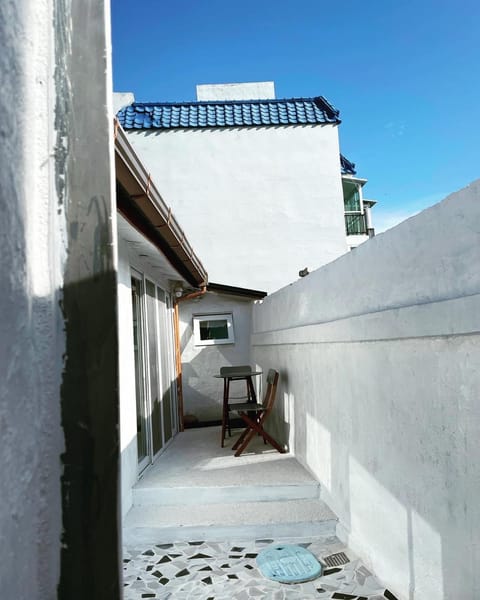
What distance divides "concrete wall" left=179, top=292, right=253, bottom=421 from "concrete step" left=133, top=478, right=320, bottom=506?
14.2 feet

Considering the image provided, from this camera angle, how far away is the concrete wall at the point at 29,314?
0.69 metres

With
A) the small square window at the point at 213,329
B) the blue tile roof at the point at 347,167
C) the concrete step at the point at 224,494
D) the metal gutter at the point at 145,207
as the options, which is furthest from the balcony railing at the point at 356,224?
the concrete step at the point at 224,494

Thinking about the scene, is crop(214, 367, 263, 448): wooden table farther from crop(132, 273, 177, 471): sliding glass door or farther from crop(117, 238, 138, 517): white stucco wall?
crop(117, 238, 138, 517): white stucco wall

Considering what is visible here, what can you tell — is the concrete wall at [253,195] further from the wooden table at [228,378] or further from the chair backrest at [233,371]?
the wooden table at [228,378]

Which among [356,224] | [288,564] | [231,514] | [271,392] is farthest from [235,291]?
[356,224]

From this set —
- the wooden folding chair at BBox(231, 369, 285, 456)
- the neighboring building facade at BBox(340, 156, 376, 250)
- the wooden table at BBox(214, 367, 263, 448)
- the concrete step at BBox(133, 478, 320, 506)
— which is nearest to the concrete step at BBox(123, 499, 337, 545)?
the concrete step at BBox(133, 478, 320, 506)

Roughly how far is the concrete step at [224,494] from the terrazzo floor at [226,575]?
2.30 feet

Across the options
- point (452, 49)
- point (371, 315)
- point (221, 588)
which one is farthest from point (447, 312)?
point (452, 49)

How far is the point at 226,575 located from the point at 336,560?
961mm

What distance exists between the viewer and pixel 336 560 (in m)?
3.90

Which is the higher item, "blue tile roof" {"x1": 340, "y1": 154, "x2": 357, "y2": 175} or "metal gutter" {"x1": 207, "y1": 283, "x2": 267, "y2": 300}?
"blue tile roof" {"x1": 340, "y1": 154, "x2": 357, "y2": 175}

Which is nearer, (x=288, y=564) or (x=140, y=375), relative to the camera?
(x=288, y=564)

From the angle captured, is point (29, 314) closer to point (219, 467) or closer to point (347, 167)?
point (219, 467)

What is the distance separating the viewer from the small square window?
9750mm
